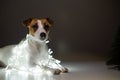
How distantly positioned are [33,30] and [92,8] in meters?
0.91

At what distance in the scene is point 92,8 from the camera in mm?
2662

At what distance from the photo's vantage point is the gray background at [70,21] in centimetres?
260

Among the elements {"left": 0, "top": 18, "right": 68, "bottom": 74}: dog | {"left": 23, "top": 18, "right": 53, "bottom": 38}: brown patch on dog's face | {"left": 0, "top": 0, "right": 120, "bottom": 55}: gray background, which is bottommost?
{"left": 0, "top": 18, "right": 68, "bottom": 74}: dog

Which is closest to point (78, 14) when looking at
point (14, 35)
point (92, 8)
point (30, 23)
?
point (92, 8)

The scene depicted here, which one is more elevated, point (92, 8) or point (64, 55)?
point (92, 8)

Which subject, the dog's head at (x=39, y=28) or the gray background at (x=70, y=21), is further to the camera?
the gray background at (x=70, y=21)

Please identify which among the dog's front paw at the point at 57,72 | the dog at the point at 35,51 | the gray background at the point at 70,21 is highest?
the gray background at the point at 70,21

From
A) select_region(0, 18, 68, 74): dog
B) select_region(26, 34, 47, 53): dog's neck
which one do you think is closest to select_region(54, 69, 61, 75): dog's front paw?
select_region(0, 18, 68, 74): dog

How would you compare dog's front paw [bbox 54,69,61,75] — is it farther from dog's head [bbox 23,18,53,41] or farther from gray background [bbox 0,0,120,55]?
gray background [bbox 0,0,120,55]

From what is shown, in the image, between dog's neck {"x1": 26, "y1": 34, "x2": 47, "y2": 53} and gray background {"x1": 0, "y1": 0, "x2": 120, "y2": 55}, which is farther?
gray background {"x1": 0, "y1": 0, "x2": 120, "y2": 55}

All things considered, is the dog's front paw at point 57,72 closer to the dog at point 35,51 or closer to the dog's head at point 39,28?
the dog at point 35,51

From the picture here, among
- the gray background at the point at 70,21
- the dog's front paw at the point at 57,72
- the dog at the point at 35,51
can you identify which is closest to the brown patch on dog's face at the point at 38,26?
the dog at the point at 35,51

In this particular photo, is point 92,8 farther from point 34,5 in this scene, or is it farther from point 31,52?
point 31,52

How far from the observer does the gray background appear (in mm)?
2596
